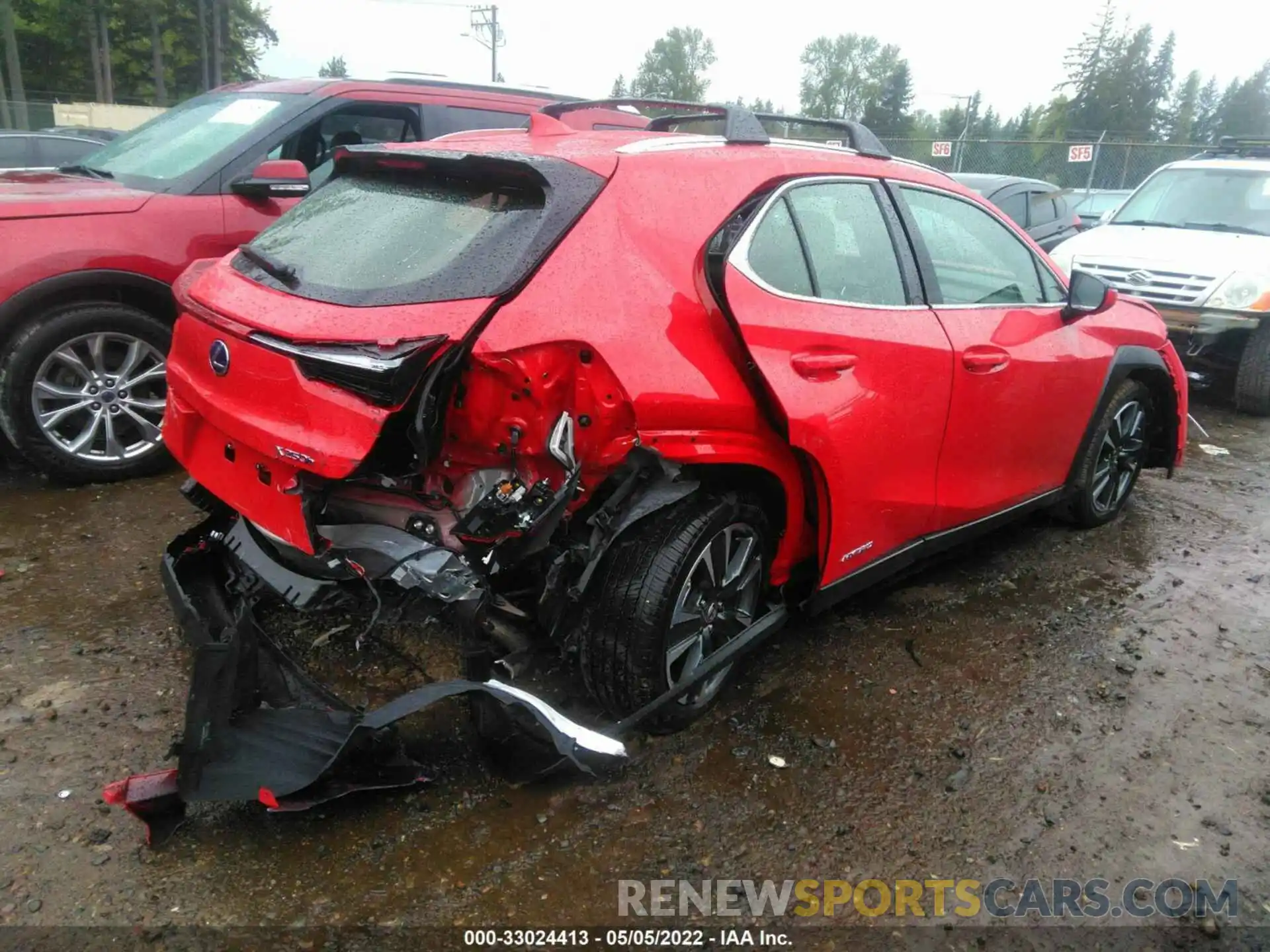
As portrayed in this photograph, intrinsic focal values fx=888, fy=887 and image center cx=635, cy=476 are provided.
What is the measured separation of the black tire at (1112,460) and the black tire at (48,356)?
450 cm

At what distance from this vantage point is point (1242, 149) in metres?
8.68

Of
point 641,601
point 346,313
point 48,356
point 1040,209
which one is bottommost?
point 641,601

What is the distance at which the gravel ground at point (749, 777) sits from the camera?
2.19m

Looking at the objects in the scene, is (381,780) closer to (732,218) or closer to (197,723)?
(197,723)

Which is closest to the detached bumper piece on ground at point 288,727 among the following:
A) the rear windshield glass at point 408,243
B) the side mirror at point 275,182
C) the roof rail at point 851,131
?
the rear windshield glass at point 408,243

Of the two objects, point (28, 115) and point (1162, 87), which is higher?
point (1162, 87)

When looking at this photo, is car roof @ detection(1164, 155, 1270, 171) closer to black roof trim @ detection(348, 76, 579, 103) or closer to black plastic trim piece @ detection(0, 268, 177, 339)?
black roof trim @ detection(348, 76, 579, 103)

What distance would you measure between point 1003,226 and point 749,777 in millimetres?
2540

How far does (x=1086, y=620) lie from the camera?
146 inches

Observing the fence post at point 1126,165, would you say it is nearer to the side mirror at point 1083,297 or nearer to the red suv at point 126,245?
the side mirror at point 1083,297

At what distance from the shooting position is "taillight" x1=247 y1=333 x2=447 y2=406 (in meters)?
2.22

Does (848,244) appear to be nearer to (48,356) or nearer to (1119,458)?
(1119,458)

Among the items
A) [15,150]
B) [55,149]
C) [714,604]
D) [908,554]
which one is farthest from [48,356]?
[55,149]

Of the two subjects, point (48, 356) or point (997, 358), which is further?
point (48, 356)
